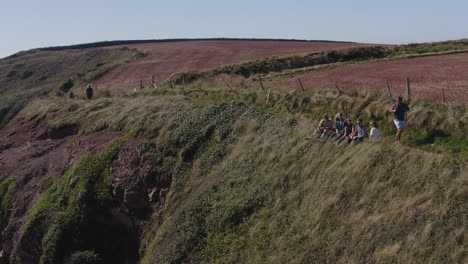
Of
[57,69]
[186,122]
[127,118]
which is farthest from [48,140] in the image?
[57,69]

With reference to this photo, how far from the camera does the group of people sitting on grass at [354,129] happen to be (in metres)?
13.3

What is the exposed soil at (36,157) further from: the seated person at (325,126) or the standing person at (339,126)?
the standing person at (339,126)

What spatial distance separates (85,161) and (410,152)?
1405 centimetres

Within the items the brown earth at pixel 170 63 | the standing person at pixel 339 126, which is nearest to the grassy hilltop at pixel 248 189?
the standing person at pixel 339 126

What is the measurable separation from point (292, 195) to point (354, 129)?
9.55ft

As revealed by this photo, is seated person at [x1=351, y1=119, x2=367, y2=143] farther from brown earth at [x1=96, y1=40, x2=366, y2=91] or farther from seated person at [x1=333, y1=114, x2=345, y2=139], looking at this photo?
brown earth at [x1=96, y1=40, x2=366, y2=91]

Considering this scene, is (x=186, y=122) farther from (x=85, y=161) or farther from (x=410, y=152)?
(x=410, y=152)

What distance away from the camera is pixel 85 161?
20.0 meters

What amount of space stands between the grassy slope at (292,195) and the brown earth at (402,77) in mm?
4708

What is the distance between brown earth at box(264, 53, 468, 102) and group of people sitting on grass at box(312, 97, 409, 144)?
189 inches

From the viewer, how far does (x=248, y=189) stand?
14367 mm

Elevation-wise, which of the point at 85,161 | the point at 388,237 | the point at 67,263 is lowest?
the point at 67,263

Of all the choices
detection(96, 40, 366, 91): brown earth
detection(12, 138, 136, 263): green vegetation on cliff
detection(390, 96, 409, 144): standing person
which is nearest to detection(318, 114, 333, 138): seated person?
detection(390, 96, 409, 144): standing person

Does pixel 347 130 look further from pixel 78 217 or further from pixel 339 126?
pixel 78 217
